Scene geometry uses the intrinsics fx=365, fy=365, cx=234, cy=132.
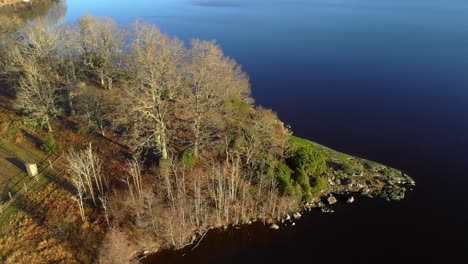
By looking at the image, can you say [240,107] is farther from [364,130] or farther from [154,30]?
[364,130]

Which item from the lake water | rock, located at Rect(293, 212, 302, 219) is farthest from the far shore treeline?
the lake water

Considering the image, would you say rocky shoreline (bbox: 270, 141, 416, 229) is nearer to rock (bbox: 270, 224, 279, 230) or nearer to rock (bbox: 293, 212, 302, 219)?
rock (bbox: 293, 212, 302, 219)

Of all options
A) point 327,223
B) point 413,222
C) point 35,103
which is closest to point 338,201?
point 327,223

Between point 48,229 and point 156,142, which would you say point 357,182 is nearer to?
point 156,142

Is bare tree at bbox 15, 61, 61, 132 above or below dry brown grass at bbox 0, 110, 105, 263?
above

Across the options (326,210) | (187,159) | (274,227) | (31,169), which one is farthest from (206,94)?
(31,169)

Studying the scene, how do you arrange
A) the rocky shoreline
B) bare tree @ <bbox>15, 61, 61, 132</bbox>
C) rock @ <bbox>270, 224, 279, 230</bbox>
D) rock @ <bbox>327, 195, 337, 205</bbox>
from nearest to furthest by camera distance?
rock @ <bbox>270, 224, 279, 230</bbox>
rock @ <bbox>327, 195, 337, 205</bbox>
the rocky shoreline
bare tree @ <bbox>15, 61, 61, 132</bbox>

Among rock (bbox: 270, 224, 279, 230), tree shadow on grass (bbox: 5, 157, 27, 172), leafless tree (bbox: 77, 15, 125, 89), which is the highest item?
leafless tree (bbox: 77, 15, 125, 89)
